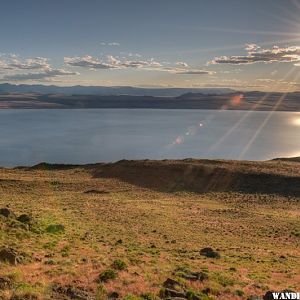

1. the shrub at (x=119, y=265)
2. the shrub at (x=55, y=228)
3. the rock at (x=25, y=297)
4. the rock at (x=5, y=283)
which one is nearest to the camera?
the rock at (x=25, y=297)

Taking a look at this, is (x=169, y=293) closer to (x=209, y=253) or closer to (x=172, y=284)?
(x=172, y=284)

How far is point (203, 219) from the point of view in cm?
4572

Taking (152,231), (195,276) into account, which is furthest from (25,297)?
(152,231)

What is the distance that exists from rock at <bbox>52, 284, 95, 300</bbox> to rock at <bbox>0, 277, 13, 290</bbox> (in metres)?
1.68

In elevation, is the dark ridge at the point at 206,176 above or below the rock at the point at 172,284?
below

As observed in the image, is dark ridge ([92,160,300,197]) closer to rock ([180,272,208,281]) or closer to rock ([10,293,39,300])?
rock ([180,272,208,281])

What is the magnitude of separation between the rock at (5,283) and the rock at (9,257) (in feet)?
12.7

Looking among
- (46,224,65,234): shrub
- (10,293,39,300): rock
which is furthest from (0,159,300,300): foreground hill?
(46,224,65,234): shrub

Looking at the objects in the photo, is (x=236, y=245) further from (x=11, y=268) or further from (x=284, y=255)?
(x=11, y=268)

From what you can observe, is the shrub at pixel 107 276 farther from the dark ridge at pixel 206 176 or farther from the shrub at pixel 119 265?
the dark ridge at pixel 206 176

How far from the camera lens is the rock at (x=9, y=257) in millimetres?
19734

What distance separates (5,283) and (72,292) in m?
2.59

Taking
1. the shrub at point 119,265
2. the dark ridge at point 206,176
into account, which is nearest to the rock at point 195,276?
the shrub at point 119,265

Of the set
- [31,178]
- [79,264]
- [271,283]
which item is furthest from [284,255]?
[31,178]
